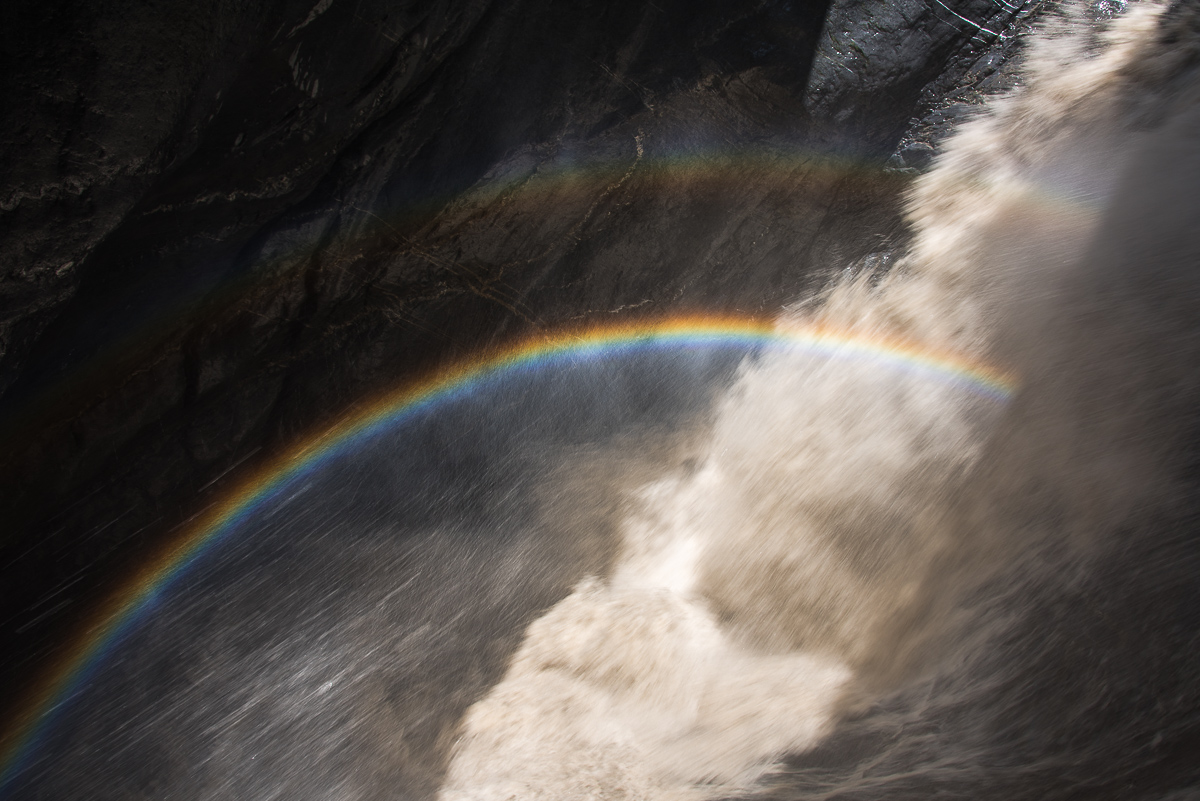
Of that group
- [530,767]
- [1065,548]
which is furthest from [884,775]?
[530,767]

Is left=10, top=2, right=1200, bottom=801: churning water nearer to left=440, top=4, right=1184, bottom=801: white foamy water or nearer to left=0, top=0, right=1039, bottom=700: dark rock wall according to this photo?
left=440, top=4, right=1184, bottom=801: white foamy water

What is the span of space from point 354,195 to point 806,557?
2135 millimetres

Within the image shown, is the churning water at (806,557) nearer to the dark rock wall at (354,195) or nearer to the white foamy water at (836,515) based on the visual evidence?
the white foamy water at (836,515)

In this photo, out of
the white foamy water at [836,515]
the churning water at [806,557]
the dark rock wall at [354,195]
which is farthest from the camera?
the white foamy water at [836,515]

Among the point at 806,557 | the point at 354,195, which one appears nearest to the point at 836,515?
the point at 806,557

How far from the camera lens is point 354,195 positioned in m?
2.44

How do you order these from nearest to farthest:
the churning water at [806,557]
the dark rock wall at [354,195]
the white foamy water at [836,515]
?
1. the dark rock wall at [354,195]
2. the churning water at [806,557]
3. the white foamy water at [836,515]

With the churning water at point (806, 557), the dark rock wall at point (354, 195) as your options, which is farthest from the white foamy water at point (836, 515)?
the dark rock wall at point (354, 195)

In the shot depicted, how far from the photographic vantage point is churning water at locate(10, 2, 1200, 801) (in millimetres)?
2254

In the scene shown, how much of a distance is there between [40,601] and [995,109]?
413 cm

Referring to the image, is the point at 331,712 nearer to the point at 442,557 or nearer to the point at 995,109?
the point at 442,557

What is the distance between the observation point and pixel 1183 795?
79.2 inches

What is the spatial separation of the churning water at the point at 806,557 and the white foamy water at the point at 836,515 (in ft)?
0.04

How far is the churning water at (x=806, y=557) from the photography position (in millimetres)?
2254
